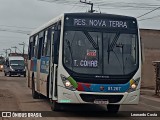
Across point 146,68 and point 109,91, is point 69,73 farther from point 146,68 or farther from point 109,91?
point 146,68

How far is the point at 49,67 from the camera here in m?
14.6

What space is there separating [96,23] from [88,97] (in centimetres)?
241

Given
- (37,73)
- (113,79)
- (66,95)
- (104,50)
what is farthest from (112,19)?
(37,73)

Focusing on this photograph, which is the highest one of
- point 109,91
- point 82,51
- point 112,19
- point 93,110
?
point 112,19

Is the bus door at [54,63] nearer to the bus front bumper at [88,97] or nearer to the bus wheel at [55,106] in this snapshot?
the bus wheel at [55,106]

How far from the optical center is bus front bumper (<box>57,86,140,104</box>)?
1245cm

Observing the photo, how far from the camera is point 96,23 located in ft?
43.1

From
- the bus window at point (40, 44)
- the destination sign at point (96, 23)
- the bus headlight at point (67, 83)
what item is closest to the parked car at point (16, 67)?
the bus window at point (40, 44)

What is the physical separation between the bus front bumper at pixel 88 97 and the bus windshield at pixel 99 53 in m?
0.66

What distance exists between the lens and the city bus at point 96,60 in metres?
12.5

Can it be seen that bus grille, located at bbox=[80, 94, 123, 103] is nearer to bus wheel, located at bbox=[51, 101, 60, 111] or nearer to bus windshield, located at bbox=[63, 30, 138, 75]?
bus windshield, located at bbox=[63, 30, 138, 75]

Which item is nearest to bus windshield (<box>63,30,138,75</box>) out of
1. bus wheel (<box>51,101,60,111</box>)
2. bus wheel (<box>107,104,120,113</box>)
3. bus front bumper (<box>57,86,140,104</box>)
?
bus front bumper (<box>57,86,140,104</box>)

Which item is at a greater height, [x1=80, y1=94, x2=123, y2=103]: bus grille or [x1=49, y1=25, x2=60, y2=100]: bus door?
[x1=49, y1=25, x2=60, y2=100]: bus door

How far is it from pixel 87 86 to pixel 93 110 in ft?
10.3
